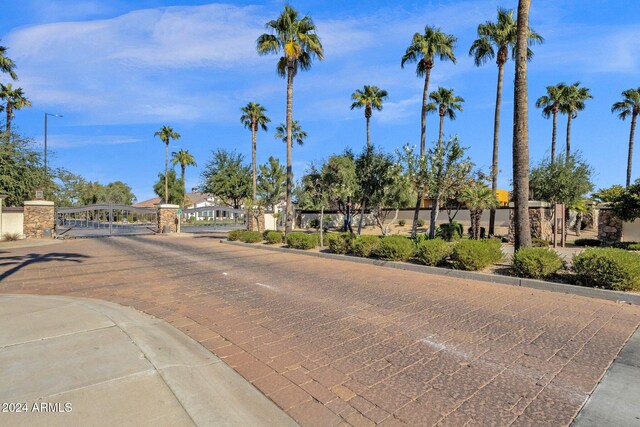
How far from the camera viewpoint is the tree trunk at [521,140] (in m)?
10.4

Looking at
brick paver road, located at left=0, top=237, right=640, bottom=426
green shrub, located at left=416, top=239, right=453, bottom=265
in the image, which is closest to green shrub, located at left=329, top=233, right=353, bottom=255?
green shrub, located at left=416, top=239, right=453, bottom=265

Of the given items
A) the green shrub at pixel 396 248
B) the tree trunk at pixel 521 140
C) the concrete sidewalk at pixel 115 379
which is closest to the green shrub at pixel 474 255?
the tree trunk at pixel 521 140

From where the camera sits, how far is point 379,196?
22125mm

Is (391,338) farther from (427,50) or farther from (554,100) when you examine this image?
(554,100)

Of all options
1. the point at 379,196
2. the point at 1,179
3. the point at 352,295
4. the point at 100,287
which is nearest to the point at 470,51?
the point at 379,196

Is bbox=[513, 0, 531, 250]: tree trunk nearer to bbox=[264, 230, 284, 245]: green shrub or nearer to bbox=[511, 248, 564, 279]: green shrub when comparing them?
bbox=[511, 248, 564, 279]: green shrub

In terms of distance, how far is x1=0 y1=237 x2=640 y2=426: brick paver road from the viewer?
3.17 meters

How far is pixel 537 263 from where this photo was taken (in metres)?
8.51

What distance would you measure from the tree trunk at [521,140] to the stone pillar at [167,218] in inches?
1059

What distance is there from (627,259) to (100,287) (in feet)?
37.1

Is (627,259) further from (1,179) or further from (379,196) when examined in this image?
(1,179)

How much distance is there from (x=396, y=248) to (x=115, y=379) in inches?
373

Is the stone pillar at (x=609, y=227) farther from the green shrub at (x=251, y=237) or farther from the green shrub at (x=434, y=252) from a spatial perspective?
the green shrub at (x=251, y=237)

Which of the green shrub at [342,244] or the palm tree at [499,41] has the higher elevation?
the palm tree at [499,41]
